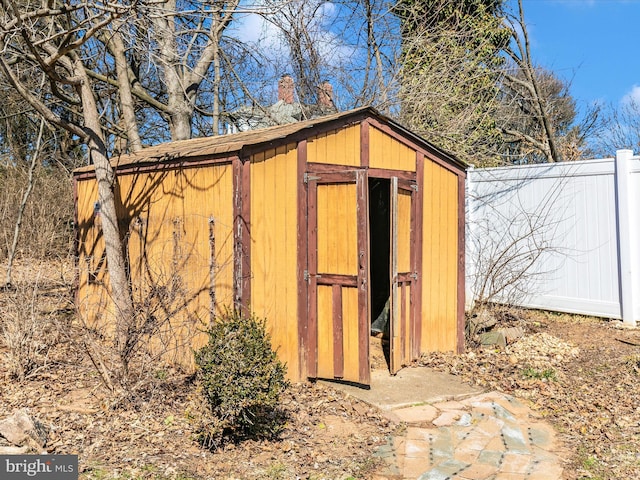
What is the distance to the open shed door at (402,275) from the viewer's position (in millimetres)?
6289

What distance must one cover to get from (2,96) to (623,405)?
44.0ft

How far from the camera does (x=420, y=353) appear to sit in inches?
279

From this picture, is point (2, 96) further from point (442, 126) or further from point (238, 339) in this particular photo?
point (238, 339)

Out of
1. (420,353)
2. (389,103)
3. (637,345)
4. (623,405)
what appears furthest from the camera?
(389,103)

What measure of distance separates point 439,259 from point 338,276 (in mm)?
1857

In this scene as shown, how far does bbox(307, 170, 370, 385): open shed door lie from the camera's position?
5.91 m

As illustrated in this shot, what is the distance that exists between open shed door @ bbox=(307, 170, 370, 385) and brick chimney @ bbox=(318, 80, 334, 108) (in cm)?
772

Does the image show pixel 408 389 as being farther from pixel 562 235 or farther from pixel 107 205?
pixel 562 235

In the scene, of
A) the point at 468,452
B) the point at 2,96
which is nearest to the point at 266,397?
the point at 468,452

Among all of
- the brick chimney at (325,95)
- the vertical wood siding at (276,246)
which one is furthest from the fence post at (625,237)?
the brick chimney at (325,95)

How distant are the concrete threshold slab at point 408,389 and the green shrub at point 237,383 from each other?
1271mm

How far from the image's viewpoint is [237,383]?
14.5 feet

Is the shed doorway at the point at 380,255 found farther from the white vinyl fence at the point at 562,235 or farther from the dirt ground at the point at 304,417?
the dirt ground at the point at 304,417

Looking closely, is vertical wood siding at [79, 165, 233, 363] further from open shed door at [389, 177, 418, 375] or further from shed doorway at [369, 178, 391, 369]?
shed doorway at [369, 178, 391, 369]
